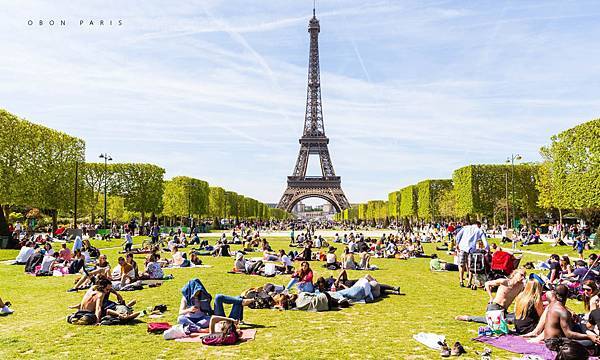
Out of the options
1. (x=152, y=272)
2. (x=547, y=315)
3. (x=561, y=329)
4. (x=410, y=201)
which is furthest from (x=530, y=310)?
(x=410, y=201)

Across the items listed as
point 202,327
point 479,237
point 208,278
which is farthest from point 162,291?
point 479,237

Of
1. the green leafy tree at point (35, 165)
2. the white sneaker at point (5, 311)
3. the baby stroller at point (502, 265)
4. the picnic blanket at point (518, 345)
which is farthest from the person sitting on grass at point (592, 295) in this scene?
the green leafy tree at point (35, 165)

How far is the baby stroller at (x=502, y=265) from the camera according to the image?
15.9 meters

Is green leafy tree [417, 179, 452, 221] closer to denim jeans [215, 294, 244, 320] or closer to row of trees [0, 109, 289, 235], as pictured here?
row of trees [0, 109, 289, 235]

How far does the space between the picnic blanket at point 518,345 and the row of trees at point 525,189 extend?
3009cm

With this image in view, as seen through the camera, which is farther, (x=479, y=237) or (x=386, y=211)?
(x=386, y=211)

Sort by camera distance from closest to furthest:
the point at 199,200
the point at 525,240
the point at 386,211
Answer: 1. the point at 525,240
2. the point at 199,200
3. the point at 386,211

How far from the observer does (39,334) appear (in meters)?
9.67

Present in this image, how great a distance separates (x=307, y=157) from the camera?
368 ft

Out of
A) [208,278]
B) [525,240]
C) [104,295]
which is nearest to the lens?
[104,295]

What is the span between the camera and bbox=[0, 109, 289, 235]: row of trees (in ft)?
118

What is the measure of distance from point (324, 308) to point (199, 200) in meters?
62.7

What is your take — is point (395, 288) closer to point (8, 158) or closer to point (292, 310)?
point (292, 310)

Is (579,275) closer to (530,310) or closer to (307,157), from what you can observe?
(530,310)
